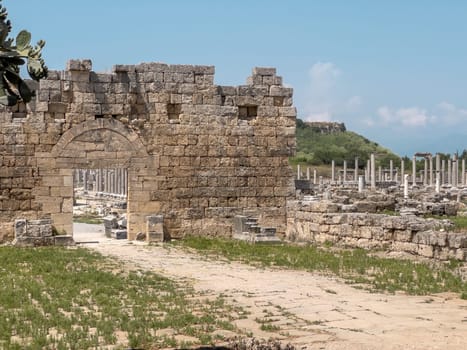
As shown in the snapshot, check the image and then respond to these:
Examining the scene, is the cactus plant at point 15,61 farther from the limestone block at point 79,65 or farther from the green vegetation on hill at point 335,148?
the green vegetation on hill at point 335,148

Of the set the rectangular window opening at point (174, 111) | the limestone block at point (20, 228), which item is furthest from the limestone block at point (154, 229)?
the limestone block at point (20, 228)

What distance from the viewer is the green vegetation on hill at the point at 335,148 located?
82250 millimetres

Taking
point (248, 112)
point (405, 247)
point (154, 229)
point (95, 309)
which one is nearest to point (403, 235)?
point (405, 247)

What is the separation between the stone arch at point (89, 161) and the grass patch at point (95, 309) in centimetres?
370

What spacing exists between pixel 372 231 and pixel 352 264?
2298mm

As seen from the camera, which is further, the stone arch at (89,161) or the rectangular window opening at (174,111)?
the rectangular window opening at (174,111)

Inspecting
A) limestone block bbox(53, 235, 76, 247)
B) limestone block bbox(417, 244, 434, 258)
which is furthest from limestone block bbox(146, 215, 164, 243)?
limestone block bbox(417, 244, 434, 258)

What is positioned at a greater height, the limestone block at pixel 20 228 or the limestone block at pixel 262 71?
the limestone block at pixel 262 71

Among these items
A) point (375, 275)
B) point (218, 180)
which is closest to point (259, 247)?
point (218, 180)

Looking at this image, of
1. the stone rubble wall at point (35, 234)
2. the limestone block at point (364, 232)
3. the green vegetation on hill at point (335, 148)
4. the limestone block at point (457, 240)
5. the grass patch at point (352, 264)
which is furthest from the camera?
the green vegetation on hill at point (335, 148)

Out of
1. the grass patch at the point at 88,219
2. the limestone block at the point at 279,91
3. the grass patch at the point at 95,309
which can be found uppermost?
the limestone block at the point at 279,91

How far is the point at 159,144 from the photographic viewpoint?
58.1 feet

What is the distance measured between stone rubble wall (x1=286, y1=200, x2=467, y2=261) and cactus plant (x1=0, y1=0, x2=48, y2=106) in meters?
9.50

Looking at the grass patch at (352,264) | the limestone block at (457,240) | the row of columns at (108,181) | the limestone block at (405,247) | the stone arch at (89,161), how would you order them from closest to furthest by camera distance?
the grass patch at (352,264), the limestone block at (457,240), the limestone block at (405,247), the stone arch at (89,161), the row of columns at (108,181)
